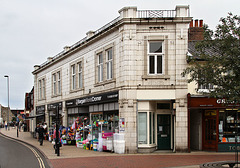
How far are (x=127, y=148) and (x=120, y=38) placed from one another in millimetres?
6508

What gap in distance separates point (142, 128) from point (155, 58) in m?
4.16

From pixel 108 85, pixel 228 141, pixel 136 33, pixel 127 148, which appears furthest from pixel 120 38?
pixel 228 141

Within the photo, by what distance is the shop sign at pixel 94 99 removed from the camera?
68.0 ft

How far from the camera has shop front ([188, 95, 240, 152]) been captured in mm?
18891

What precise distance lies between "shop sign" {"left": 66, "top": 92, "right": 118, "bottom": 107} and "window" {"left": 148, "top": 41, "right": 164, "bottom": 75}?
2690 mm

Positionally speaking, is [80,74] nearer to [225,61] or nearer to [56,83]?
[56,83]

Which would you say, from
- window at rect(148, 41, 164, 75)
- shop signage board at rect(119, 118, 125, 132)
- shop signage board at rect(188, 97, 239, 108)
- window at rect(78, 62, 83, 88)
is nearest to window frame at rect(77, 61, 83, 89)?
window at rect(78, 62, 83, 88)

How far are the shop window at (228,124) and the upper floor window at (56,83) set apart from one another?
663 inches

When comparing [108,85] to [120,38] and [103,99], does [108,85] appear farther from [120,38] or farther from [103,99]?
[120,38]

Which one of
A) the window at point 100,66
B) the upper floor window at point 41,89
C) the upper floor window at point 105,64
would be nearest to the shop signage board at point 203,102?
the upper floor window at point 105,64

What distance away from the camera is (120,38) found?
1995cm

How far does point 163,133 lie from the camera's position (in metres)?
19.9

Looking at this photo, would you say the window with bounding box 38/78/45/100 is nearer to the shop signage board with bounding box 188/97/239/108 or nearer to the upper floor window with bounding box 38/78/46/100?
the upper floor window with bounding box 38/78/46/100

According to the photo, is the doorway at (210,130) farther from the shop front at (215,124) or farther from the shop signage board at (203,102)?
the shop signage board at (203,102)
